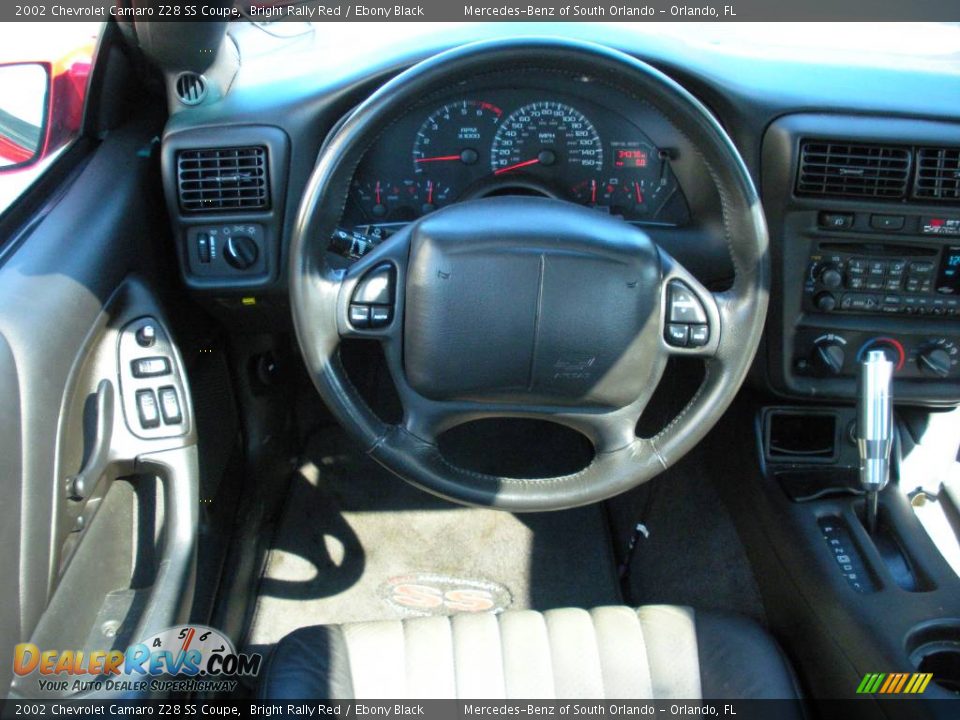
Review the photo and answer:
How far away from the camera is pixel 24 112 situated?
5.36 ft

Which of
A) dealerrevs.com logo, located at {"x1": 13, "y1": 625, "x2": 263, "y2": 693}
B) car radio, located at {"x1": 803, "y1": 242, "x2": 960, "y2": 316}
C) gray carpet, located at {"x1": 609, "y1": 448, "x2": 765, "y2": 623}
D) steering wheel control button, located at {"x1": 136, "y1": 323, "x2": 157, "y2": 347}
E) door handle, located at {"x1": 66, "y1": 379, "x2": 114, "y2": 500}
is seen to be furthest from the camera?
gray carpet, located at {"x1": 609, "y1": 448, "x2": 765, "y2": 623}

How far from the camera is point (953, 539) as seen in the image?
6.01ft

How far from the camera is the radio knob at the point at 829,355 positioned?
5.59ft

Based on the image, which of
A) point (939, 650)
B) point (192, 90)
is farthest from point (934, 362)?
point (192, 90)

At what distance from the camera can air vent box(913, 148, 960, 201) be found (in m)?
1.61

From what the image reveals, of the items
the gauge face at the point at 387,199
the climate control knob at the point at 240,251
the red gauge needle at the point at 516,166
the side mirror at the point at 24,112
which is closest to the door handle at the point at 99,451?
the climate control knob at the point at 240,251

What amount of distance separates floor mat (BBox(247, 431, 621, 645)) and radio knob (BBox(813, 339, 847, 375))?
2.55 ft

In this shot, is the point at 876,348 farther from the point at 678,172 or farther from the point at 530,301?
the point at 530,301

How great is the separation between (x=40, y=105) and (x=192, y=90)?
0.29 m

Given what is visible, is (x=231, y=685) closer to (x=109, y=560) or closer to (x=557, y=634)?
(x=109, y=560)

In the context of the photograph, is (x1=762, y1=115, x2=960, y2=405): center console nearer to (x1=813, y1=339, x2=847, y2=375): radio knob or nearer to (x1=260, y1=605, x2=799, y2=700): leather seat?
(x1=813, y1=339, x2=847, y2=375): radio knob

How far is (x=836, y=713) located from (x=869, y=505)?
417mm

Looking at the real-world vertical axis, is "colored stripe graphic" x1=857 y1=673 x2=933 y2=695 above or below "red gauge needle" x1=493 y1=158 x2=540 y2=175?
below

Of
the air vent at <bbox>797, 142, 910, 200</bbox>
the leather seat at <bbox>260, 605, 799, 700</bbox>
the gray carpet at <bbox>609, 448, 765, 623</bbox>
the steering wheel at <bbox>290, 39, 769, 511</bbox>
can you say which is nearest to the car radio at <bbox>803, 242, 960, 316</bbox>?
the air vent at <bbox>797, 142, 910, 200</bbox>
